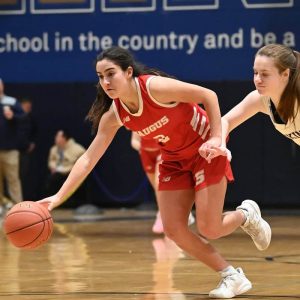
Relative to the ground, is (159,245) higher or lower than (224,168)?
lower

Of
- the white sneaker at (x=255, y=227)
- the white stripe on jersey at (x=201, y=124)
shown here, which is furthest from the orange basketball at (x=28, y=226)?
the white sneaker at (x=255, y=227)

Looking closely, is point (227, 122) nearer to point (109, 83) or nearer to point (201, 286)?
point (109, 83)

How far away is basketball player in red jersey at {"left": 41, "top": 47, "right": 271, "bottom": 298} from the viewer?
6410 mm

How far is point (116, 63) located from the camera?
6.41 metres

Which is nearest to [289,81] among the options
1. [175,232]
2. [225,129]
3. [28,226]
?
[225,129]

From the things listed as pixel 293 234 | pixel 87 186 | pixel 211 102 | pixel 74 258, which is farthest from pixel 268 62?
pixel 87 186

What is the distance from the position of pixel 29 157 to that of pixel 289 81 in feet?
33.2

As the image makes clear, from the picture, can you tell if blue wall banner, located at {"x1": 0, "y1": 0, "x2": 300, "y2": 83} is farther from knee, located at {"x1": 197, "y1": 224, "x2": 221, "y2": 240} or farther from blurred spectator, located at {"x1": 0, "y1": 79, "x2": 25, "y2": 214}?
knee, located at {"x1": 197, "y1": 224, "x2": 221, "y2": 240}

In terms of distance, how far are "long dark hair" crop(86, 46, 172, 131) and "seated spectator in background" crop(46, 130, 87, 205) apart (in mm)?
8504

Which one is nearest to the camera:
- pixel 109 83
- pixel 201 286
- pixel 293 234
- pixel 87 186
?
pixel 109 83

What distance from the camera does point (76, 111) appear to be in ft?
52.1

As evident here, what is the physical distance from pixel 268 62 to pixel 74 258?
384 centimetres

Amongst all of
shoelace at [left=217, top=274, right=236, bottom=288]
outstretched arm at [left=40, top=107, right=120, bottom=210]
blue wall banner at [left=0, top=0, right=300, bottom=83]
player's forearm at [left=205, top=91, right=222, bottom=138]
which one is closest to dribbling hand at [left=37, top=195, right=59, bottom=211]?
outstretched arm at [left=40, top=107, right=120, bottom=210]

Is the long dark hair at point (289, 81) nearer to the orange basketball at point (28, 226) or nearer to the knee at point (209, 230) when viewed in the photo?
the knee at point (209, 230)
